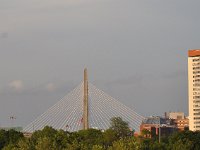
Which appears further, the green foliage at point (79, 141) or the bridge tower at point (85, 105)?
the bridge tower at point (85, 105)

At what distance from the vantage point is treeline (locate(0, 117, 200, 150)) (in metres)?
90.3

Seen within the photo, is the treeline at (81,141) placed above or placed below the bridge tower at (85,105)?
below

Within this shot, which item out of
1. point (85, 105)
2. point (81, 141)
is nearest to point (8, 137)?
point (85, 105)

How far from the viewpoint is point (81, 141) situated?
105 m

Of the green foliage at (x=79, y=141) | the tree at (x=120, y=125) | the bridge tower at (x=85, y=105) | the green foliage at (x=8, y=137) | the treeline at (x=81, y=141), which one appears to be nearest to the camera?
the treeline at (x=81, y=141)

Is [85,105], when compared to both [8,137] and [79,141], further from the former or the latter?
[8,137]

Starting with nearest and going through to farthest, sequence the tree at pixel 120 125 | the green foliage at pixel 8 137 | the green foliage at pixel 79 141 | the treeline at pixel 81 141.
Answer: the treeline at pixel 81 141, the green foliage at pixel 79 141, the green foliage at pixel 8 137, the tree at pixel 120 125

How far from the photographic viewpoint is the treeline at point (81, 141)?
90312 millimetres

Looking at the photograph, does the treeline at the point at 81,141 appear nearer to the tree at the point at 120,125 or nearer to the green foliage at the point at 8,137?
the green foliage at the point at 8,137

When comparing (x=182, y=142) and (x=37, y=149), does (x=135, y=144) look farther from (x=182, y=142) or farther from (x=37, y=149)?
(x=182, y=142)

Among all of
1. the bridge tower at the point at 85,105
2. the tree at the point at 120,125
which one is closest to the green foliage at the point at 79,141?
the bridge tower at the point at 85,105

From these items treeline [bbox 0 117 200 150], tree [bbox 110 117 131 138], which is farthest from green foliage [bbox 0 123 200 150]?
tree [bbox 110 117 131 138]

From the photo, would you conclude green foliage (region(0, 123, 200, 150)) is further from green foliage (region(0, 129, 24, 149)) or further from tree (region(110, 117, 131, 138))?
→ tree (region(110, 117, 131, 138))

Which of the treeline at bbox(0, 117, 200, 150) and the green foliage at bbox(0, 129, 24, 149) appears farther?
the green foliage at bbox(0, 129, 24, 149)
